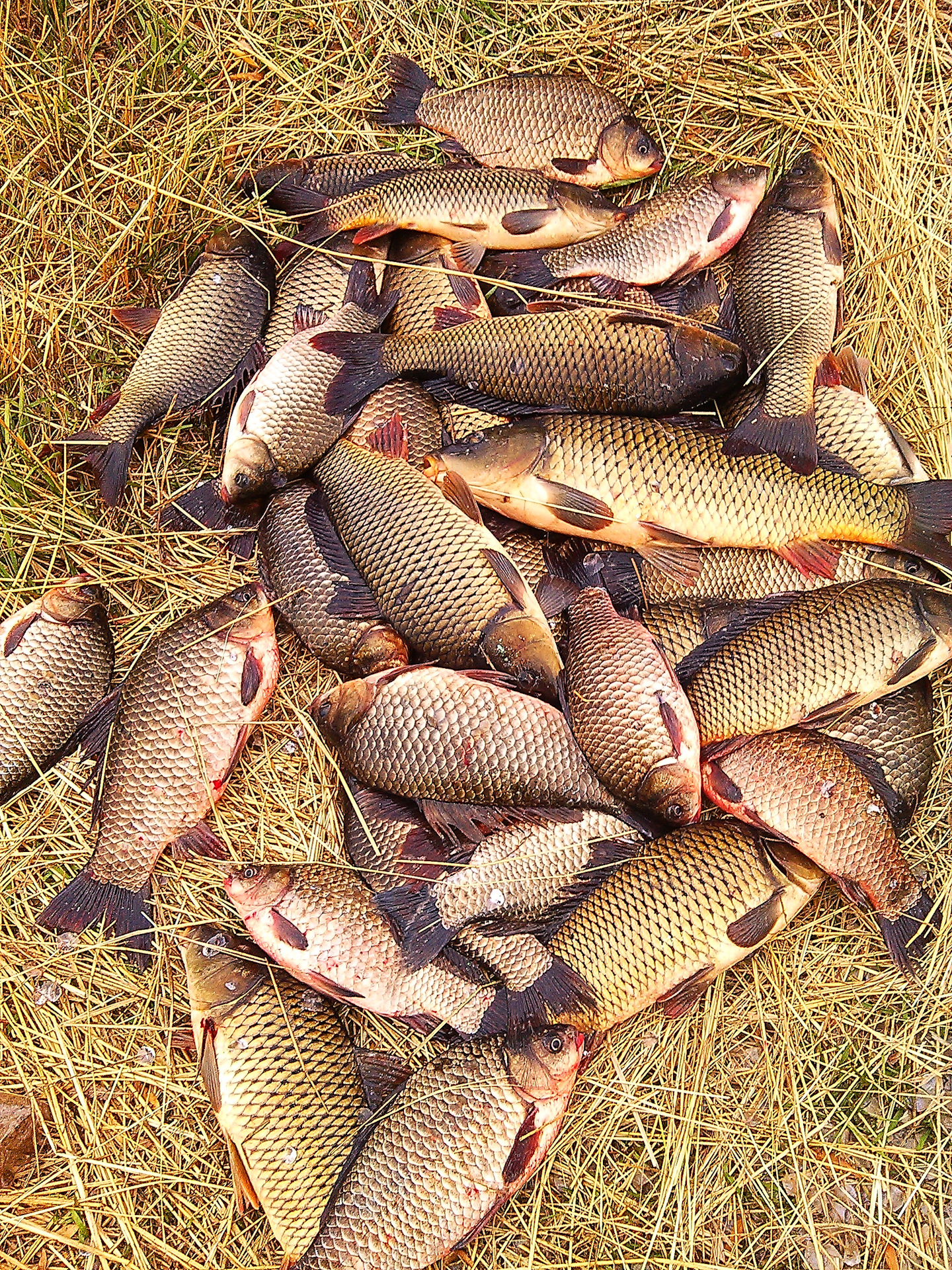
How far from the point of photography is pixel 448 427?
11.0 feet

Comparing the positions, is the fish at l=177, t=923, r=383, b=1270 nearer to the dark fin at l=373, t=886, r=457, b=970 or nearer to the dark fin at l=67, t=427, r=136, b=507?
the dark fin at l=373, t=886, r=457, b=970

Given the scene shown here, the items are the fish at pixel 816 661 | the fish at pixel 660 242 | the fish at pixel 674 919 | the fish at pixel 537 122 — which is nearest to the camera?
the fish at pixel 674 919

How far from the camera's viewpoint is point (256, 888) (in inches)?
117

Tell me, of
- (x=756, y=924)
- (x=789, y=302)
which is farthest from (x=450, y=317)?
(x=756, y=924)

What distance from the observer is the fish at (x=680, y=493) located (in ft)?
9.77

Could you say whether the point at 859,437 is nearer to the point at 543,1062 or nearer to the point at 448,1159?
the point at 543,1062

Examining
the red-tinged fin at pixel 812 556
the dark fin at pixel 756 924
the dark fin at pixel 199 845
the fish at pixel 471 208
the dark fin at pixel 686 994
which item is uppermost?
the fish at pixel 471 208

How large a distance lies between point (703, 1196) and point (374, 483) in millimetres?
2559

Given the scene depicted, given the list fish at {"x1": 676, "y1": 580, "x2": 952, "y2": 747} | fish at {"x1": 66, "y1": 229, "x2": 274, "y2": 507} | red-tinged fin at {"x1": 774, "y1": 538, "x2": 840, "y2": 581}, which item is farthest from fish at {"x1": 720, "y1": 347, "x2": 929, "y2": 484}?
fish at {"x1": 66, "y1": 229, "x2": 274, "y2": 507}

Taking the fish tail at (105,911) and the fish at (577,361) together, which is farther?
the fish tail at (105,911)

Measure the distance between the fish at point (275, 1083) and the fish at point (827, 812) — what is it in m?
1.51

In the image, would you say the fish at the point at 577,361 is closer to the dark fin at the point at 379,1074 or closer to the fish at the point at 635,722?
the fish at the point at 635,722

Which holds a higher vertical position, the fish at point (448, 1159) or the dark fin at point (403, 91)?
the dark fin at point (403, 91)

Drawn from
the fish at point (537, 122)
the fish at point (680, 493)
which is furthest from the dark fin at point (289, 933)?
the fish at point (537, 122)
